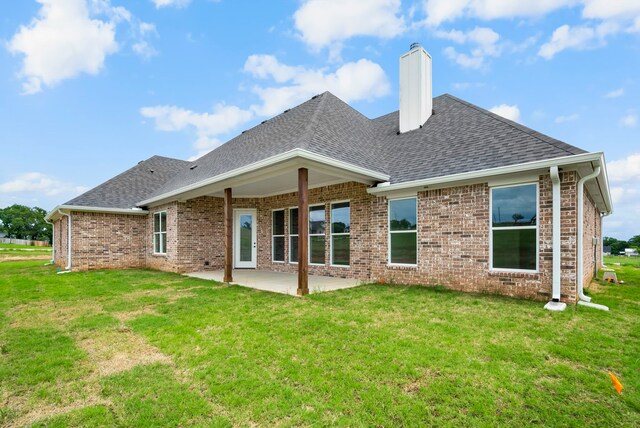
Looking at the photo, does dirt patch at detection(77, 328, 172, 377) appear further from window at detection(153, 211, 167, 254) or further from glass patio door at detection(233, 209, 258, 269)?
window at detection(153, 211, 167, 254)

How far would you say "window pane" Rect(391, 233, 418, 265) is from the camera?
808 centimetres

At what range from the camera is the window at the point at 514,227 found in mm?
6242

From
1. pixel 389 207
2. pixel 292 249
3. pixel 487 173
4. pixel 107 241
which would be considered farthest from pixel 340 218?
pixel 107 241

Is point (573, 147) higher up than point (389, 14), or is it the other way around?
point (389, 14)

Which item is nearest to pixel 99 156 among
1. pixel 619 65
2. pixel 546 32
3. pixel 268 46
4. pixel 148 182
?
pixel 148 182

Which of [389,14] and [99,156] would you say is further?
[99,156]

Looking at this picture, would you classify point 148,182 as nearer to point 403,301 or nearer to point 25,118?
point 25,118

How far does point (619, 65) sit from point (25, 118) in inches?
1054

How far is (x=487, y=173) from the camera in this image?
6469 millimetres

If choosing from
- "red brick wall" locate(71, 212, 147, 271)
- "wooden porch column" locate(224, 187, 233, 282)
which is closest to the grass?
"red brick wall" locate(71, 212, 147, 271)

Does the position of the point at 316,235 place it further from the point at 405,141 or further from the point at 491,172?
the point at 491,172

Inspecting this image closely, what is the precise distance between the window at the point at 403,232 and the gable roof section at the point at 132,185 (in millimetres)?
11855

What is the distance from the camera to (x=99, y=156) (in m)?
21.0

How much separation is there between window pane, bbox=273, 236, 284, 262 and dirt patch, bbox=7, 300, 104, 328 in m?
6.40
